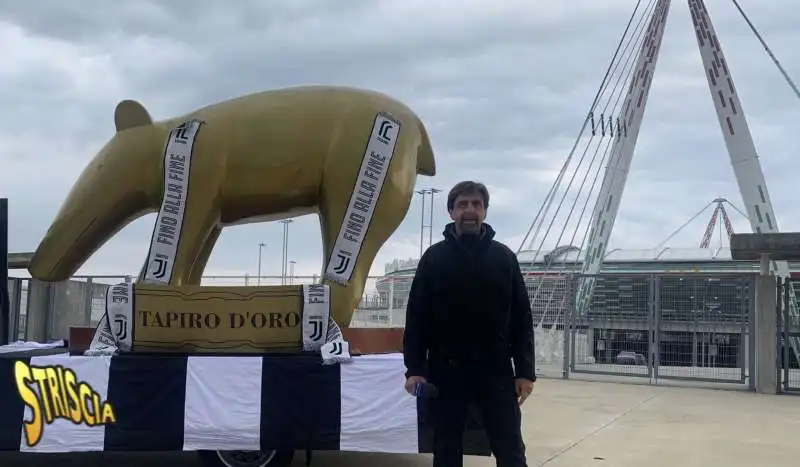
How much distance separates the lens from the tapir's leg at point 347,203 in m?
5.37

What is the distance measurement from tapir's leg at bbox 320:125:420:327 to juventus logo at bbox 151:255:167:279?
42.5 inches

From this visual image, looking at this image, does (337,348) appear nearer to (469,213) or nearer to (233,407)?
(233,407)

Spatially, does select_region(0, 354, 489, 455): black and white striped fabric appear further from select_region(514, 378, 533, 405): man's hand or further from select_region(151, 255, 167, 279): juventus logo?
select_region(514, 378, 533, 405): man's hand

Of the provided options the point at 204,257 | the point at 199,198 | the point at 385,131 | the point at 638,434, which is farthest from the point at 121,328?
the point at 638,434

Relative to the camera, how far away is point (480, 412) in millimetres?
3283

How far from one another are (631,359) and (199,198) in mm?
8744

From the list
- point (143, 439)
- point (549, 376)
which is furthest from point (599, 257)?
point (143, 439)

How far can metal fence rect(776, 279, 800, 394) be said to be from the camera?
35.5 ft

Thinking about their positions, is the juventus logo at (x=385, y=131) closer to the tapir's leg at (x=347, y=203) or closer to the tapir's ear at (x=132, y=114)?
the tapir's leg at (x=347, y=203)

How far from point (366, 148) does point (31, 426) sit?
2.72 m

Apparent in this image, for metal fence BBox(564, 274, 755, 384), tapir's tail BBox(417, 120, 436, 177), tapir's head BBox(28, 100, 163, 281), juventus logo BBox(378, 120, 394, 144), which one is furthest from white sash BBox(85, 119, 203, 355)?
metal fence BBox(564, 274, 755, 384)

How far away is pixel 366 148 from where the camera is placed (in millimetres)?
5410

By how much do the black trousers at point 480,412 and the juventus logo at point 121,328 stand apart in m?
2.46

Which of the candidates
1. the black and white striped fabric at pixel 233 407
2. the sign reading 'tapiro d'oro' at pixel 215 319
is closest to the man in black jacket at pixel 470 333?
the black and white striped fabric at pixel 233 407
